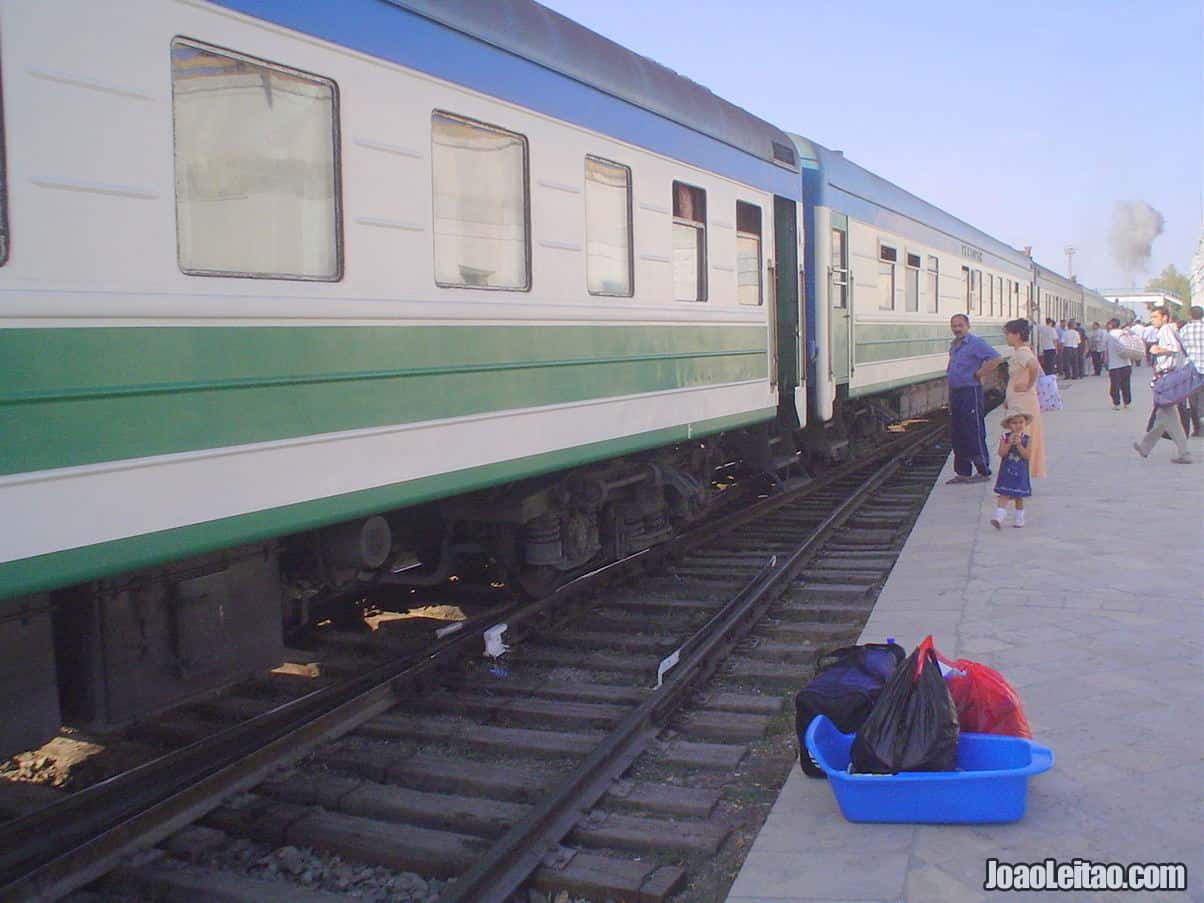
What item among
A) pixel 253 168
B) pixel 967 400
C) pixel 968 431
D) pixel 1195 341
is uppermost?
pixel 253 168

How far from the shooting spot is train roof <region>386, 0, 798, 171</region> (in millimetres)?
→ 5406

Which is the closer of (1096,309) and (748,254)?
(748,254)

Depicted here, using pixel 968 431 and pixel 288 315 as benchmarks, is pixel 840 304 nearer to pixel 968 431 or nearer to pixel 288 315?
pixel 968 431

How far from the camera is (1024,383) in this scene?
31.1 ft

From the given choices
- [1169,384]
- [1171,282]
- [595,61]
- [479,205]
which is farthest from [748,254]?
[1171,282]

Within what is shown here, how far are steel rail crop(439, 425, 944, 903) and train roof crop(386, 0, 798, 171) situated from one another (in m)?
3.11

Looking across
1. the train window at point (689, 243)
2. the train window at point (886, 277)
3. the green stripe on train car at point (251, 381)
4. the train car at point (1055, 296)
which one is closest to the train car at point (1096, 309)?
the train car at point (1055, 296)

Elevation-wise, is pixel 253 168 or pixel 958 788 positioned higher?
pixel 253 168

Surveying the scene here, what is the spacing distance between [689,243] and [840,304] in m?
4.11

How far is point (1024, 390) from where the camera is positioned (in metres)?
9.49

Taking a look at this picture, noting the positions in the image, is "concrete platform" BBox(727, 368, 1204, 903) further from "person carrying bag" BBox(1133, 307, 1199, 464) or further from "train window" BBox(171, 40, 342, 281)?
"train window" BBox(171, 40, 342, 281)

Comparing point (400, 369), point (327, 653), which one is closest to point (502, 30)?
point (400, 369)

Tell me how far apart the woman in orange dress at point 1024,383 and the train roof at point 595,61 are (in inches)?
102

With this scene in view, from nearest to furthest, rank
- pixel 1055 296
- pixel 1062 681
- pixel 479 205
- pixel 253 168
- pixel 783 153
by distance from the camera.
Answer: pixel 253 168 → pixel 1062 681 → pixel 479 205 → pixel 783 153 → pixel 1055 296
